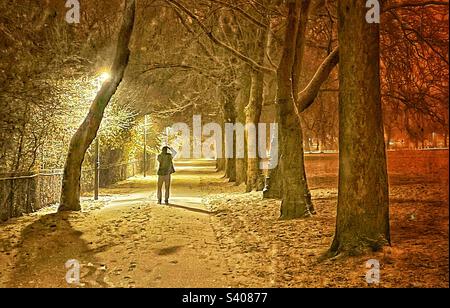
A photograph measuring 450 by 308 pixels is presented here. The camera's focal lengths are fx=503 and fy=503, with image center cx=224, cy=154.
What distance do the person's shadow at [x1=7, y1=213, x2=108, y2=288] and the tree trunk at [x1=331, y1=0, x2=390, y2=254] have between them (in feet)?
13.2

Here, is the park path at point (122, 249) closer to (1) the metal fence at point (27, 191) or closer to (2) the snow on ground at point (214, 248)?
(2) the snow on ground at point (214, 248)

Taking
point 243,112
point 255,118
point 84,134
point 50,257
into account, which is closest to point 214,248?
point 50,257

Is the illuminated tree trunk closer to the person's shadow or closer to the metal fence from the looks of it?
the metal fence

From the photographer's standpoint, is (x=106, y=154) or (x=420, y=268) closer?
(x=420, y=268)

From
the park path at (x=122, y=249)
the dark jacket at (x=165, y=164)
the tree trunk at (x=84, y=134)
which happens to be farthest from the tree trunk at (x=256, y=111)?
the tree trunk at (x=84, y=134)

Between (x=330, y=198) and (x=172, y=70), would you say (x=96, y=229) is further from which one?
(x=172, y=70)

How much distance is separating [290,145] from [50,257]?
6552mm

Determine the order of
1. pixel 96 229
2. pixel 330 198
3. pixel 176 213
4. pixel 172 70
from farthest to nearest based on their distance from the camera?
pixel 172 70 < pixel 330 198 < pixel 176 213 < pixel 96 229

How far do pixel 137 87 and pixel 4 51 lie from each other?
561 inches

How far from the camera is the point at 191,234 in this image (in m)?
11.6

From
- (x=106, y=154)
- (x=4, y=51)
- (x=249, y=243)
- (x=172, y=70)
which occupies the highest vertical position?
(x=172, y=70)

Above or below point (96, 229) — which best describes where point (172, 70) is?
above

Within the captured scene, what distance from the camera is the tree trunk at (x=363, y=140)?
797 centimetres

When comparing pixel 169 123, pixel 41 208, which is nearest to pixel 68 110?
pixel 41 208
